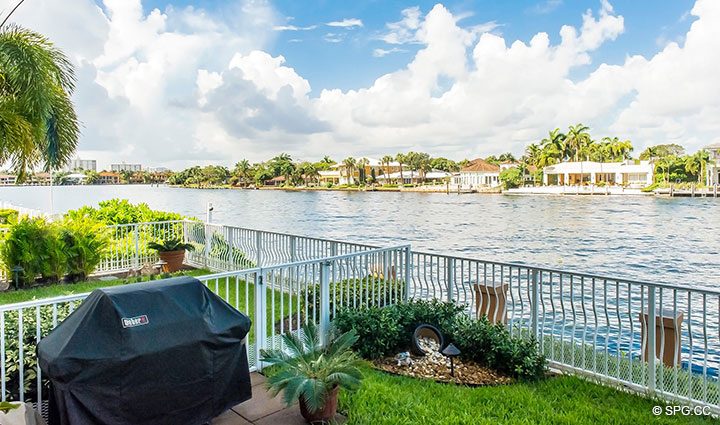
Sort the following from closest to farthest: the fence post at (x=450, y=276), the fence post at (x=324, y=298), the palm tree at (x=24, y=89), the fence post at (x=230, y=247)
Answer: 1. the fence post at (x=324, y=298)
2. the fence post at (x=450, y=276)
3. the palm tree at (x=24, y=89)
4. the fence post at (x=230, y=247)

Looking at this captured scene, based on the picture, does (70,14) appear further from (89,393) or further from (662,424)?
(662,424)

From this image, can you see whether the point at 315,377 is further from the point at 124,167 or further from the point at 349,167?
the point at 349,167

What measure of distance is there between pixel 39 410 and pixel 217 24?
1448cm

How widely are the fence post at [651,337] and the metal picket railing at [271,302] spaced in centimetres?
255

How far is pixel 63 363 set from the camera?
2.56 meters

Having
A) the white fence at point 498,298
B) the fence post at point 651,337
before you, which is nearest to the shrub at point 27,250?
the white fence at point 498,298

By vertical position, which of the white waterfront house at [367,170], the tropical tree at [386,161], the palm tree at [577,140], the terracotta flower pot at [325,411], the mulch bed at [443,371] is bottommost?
the mulch bed at [443,371]

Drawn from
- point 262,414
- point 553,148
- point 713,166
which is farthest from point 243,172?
point 262,414

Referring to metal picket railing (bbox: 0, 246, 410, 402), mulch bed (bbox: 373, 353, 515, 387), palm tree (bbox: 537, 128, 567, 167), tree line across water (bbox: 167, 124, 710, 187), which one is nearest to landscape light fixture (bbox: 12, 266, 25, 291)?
metal picket railing (bbox: 0, 246, 410, 402)

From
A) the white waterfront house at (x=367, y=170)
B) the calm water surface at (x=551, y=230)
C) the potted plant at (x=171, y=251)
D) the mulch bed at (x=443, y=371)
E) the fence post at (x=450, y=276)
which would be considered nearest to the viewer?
the mulch bed at (x=443, y=371)

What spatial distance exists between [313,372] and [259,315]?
102cm

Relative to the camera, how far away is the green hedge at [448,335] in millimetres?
4500

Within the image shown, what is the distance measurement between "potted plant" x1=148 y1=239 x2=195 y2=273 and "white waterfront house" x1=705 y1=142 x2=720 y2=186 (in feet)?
216

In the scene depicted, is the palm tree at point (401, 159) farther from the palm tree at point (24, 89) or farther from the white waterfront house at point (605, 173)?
the palm tree at point (24, 89)
